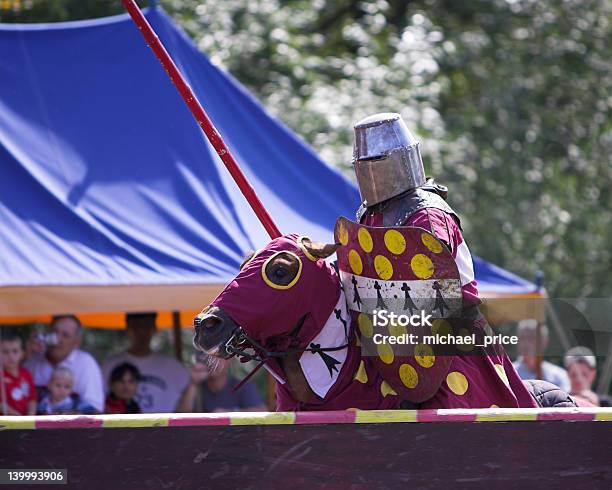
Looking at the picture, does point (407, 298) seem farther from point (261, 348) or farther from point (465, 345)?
point (261, 348)

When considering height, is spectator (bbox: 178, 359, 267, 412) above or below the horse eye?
below

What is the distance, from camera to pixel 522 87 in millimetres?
11297

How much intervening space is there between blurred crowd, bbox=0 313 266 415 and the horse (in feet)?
8.18

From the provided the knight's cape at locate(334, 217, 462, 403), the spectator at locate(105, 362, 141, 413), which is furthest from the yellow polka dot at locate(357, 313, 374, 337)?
the spectator at locate(105, 362, 141, 413)

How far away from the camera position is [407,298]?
3197 millimetres

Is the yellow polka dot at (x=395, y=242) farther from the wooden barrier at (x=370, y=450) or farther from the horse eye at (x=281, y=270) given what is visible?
the wooden barrier at (x=370, y=450)

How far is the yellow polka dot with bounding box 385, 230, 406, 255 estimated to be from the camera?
3152 mm

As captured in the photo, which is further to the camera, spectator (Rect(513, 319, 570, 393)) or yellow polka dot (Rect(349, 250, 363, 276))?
spectator (Rect(513, 319, 570, 393))

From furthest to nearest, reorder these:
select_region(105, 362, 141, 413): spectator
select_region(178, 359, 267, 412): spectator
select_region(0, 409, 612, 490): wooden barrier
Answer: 1. select_region(178, 359, 267, 412): spectator
2. select_region(105, 362, 141, 413): spectator
3. select_region(0, 409, 612, 490): wooden barrier

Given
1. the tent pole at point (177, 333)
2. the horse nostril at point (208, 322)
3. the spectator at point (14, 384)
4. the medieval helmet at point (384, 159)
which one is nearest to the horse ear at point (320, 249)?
the medieval helmet at point (384, 159)

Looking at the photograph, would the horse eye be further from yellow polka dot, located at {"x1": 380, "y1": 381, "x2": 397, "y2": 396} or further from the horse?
yellow polka dot, located at {"x1": 380, "y1": 381, "x2": 397, "y2": 396}

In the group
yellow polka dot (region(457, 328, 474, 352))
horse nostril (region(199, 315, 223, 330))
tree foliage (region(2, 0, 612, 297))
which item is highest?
tree foliage (region(2, 0, 612, 297))

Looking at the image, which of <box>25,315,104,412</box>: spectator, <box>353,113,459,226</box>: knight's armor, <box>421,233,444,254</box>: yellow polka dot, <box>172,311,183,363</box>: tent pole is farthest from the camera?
<box>172,311,183,363</box>: tent pole

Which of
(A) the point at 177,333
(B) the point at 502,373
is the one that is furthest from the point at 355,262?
(A) the point at 177,333
